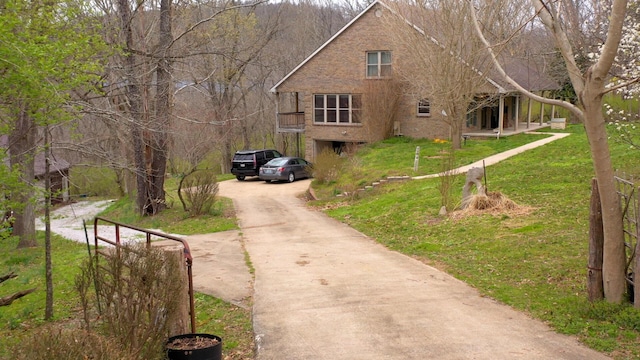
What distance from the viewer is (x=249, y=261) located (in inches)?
489

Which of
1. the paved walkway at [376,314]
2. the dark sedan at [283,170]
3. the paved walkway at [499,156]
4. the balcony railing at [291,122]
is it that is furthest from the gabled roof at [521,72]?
the paved walkway at [376,314]

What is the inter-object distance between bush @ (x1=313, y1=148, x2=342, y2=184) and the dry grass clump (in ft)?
37.9

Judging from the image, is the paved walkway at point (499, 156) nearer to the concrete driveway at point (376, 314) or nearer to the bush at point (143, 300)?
the concrete driveway at point (376, 314)

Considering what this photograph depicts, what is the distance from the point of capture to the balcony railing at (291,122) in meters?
39.1

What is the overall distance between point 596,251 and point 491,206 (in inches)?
255

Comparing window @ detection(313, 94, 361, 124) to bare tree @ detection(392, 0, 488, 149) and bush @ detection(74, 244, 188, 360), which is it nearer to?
bare tree @ detection(392, 0, 488, 149)

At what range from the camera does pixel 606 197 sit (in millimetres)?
7449

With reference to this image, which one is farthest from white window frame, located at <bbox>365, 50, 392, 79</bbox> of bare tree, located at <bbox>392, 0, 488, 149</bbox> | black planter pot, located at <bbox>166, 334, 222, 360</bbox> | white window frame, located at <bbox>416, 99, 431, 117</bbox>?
black planter pot, located at <bbox>166, 334, 222, 360</bbox>

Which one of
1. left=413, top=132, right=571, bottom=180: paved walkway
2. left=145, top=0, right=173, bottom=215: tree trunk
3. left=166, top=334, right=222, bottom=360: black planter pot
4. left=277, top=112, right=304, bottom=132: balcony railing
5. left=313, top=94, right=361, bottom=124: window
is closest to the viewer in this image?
left=166, top=334, right=222, bottom=360: black planter pot

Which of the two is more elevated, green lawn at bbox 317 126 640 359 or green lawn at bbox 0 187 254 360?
green lawn at bbox 317 126 640 359

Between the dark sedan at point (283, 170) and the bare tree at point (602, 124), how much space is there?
74.4 ft

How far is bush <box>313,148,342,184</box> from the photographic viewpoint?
1025 inches

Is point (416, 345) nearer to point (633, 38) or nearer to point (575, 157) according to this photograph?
point (633, 38)

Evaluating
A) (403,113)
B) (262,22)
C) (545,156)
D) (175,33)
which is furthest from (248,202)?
(262,22)
